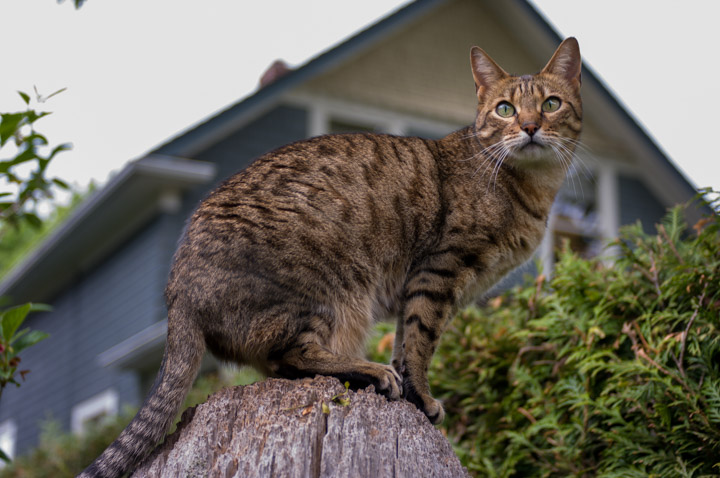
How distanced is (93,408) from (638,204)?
1027 centimetres

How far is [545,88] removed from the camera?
3.54 meters

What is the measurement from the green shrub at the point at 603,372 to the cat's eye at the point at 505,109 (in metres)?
0.86

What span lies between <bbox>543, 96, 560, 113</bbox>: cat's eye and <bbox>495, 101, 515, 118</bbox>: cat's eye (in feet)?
0.48

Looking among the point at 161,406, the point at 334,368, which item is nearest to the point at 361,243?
the point at 334,368

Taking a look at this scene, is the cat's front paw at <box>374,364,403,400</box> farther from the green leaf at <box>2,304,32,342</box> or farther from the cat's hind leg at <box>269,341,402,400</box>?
the green leaf at <box>2,304,32,342</box>

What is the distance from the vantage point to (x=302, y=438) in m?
2.49

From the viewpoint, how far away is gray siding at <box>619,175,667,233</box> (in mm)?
14156

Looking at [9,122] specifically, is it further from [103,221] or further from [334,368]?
[103,221]

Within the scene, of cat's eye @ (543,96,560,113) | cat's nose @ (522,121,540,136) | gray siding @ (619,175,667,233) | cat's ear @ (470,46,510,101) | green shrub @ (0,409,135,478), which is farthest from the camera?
gray siding @ (619,175,667,233)

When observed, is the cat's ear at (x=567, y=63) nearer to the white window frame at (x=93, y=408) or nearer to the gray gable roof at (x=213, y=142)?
the gray gable roof at (x=213, y=142)

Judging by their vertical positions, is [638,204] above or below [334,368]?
below

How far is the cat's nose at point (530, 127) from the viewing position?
340 centimetres

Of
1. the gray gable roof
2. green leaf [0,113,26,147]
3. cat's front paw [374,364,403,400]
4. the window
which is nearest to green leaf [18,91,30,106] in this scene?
green leaf [0,113,26,147]

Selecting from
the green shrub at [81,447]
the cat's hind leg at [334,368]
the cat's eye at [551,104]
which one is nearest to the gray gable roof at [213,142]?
the green shrub at [81,447]
